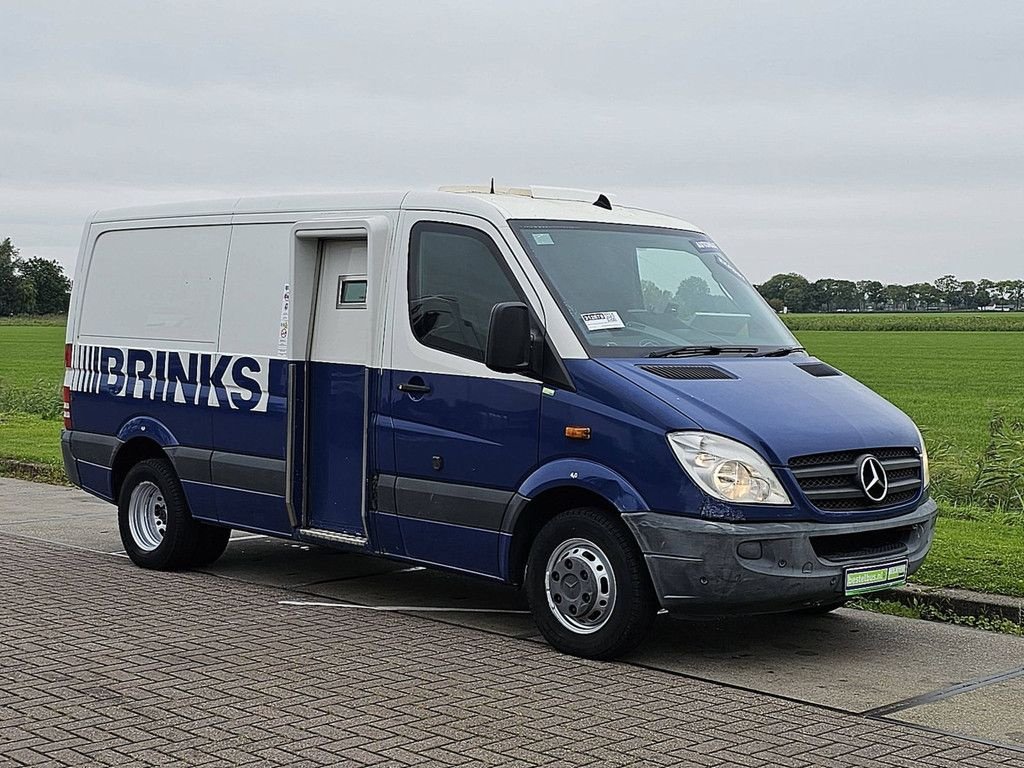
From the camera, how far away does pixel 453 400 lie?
8336 millimetres

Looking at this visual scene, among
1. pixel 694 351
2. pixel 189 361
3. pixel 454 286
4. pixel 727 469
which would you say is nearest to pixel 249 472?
pixel 189 361

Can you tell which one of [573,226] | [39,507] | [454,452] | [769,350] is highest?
[573,226]

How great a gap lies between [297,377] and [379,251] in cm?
98

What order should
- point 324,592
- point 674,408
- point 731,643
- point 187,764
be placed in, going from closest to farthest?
point 187,764
point 674,408
point 731,643
point 324,592

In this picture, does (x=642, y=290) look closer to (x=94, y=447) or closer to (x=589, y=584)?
(x=589, y=584)

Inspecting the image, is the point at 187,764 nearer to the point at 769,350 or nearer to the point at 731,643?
the point at 731,643

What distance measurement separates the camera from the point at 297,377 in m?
9.20

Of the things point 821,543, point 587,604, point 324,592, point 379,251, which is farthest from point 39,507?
point 821,543

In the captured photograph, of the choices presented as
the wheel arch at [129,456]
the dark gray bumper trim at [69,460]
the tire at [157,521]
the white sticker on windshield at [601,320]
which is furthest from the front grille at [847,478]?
the dark gray bumper trim at [69,460]

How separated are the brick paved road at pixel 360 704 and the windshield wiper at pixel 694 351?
1.67 m

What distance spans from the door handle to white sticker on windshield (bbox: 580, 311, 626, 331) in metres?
1.03

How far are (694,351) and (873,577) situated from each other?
1521mm

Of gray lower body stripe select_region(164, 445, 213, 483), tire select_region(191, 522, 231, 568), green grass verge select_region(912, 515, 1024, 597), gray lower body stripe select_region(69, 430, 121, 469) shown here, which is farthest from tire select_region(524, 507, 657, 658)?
gray lower body stripe select_region(69, 430, 121, 469)

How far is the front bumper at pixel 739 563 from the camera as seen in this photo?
7.22 meters
